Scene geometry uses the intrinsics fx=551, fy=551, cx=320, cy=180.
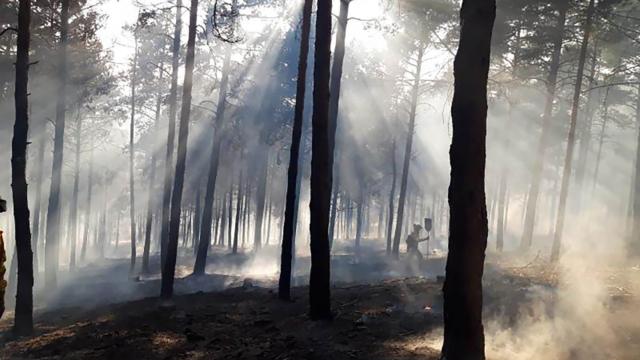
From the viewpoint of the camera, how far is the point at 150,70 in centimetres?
3706

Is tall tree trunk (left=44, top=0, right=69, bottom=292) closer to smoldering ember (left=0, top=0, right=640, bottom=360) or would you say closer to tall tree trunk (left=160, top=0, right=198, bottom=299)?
smoldering ember (left=0, top=0, right=640, bottom=360)

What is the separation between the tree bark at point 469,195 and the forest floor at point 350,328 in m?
1.79

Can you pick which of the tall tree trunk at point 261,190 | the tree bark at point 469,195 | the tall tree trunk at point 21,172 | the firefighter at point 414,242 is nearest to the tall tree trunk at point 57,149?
the tall tree trunk at point 21,172

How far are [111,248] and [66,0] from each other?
6057cm

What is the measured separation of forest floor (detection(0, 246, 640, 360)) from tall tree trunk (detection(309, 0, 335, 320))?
608 millimetres

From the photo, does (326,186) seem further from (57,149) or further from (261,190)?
(261,190)

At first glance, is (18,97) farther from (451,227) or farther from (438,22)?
(438,22)

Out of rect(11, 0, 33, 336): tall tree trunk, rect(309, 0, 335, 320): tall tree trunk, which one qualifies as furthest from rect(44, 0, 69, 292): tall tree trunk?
rect(309, 0, 335, 320): tall tree trunk

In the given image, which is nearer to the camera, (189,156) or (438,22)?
(438,22)

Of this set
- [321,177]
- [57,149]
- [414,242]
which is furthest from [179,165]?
[414,242]

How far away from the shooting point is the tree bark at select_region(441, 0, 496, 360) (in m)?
6.65

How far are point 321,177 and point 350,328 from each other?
3.22m

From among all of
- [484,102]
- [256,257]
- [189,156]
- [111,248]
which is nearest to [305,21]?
[484,102]

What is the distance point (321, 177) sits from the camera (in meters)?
11.9
